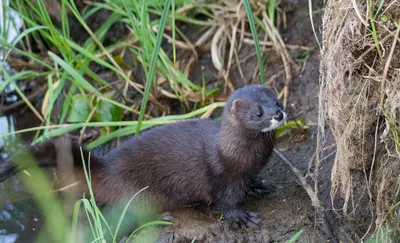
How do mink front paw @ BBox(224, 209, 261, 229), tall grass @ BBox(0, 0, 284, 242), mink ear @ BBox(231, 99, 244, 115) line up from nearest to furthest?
mink ear @ BBox(231, 99, 244, 115), mink front paw @ BBox(224, 209, 261, 229), tall grass @ BBox(0, 0, 284, 242)

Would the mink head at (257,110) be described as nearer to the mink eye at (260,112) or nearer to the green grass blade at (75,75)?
the mink eye at (260,112)

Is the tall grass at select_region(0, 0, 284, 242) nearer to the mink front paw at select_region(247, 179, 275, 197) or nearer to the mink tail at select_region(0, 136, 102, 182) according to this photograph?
the mink tail at select_region(0, 136, 102, 182)

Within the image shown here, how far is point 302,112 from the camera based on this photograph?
15.0ft

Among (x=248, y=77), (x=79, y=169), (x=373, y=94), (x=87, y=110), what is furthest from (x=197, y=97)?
(x=373, y=94)

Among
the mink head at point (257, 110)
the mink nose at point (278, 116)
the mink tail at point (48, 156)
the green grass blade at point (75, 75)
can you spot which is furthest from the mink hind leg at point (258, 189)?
the green grass blade at point (75, 75)

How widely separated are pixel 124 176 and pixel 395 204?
4.89 ft

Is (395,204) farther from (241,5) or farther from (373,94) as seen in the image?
(241,5)

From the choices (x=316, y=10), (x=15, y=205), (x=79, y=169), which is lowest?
(x=15, y=205)

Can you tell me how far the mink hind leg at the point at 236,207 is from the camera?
3.84 metres

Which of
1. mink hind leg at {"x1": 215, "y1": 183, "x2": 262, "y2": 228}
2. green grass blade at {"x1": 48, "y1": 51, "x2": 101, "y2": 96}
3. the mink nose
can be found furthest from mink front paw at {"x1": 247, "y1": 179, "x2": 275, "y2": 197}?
green grass blade at {"x1": 48, "y1": 51, "x2": 101, "y2": 96}

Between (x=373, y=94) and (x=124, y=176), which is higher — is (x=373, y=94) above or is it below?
above

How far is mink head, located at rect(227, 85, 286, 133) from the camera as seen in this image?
3631 millimetres

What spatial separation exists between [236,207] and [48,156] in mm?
1041

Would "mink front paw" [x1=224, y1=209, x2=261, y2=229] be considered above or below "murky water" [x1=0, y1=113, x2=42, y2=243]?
above
